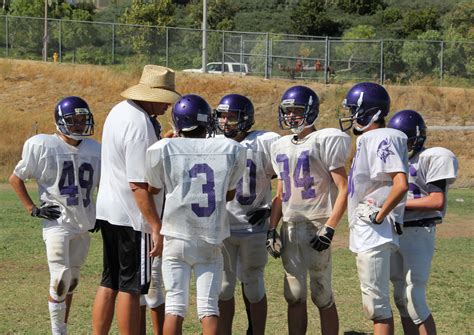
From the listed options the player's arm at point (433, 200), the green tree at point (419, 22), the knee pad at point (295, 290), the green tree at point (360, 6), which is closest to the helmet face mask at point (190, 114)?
the knee pad at point (295, 290)

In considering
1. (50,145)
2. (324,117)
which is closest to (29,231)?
(50,145)

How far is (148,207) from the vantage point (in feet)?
20.3

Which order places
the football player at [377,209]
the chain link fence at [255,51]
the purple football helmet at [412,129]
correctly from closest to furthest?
the football player at [377,209] < the purple football helmet at [412,129] < the chain link fence at [255,51]

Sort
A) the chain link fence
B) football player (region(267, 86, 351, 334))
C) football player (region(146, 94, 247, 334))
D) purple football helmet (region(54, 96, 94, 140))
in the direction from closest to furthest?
football player (region(146, 94, 247, 334)) < football player (region(267, 86, 351, 334)) < purple football helmet (region(54, 96, 94, 140)) < the chain link fence

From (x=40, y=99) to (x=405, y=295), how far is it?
2663cm

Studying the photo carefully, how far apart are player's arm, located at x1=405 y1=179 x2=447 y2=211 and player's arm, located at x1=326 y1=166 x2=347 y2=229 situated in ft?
1.77

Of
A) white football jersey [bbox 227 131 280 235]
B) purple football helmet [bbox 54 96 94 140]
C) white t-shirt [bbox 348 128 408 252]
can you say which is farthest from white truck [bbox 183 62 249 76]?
white t-shirt [bbox 348 128 408 252]

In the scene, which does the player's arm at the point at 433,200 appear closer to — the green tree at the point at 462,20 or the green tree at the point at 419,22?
the green tree at the point at 462,20

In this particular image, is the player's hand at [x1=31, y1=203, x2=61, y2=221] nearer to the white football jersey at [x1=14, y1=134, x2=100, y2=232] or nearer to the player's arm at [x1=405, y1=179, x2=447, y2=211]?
the white football jersey at [x1=14, y1=134, x2=100, y2=232]

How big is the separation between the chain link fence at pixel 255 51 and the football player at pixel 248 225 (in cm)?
2726

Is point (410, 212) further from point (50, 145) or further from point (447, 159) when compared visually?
point (50, 145)

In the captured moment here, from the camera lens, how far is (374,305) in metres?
6.16

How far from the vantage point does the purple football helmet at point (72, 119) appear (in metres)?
7.22

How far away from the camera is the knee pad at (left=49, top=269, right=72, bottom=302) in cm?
691
